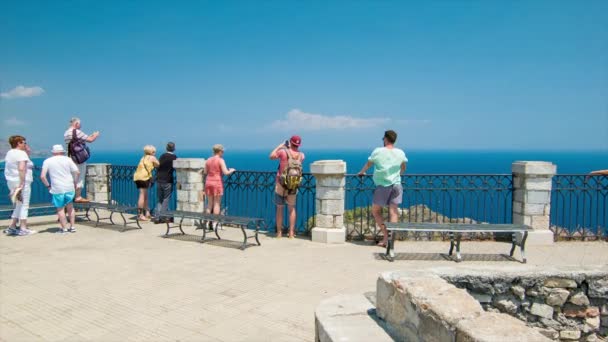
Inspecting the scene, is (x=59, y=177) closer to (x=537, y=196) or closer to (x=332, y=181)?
(x=332, y=181)

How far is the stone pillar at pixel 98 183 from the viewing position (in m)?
12.1

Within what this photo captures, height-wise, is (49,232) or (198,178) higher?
(198,178)

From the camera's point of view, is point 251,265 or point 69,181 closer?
point 251,265

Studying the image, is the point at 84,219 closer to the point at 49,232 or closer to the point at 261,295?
the point at 49,232

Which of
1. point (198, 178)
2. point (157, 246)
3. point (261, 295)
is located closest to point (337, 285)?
point (261, 295)

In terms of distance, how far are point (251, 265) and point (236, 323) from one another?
2280 millimetres

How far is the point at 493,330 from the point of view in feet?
8.82

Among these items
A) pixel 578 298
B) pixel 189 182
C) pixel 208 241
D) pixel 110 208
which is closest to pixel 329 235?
pixel 208 241

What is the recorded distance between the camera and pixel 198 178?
10.3 m

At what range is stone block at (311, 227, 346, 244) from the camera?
8641 millimetres

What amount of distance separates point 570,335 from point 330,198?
4686 millimetres

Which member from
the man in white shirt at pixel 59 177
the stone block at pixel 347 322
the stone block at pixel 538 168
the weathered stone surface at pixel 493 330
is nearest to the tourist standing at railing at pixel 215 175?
the man in white shirt at pixel 59 177

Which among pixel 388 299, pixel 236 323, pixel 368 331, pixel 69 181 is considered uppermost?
pixel 69 181

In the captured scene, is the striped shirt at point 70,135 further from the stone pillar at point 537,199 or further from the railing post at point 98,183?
the stone pillar at point 537,199
